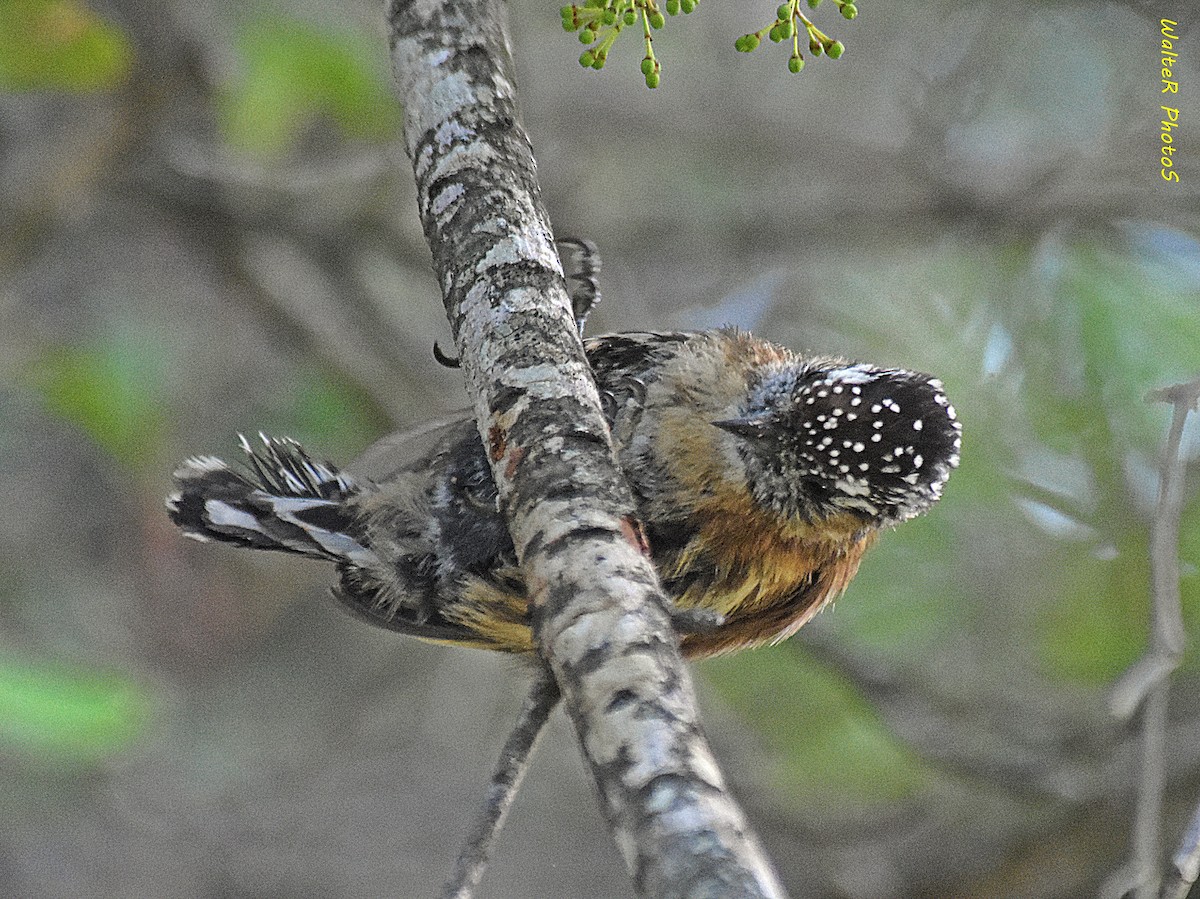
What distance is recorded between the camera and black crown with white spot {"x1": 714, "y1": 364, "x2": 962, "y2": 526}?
2727mm

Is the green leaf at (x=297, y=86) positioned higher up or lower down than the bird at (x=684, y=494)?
higher up

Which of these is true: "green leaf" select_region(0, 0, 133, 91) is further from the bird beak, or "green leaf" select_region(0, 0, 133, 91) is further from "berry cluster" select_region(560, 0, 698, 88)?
the bird beak

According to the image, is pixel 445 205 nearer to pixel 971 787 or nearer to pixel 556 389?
pixel 556 389

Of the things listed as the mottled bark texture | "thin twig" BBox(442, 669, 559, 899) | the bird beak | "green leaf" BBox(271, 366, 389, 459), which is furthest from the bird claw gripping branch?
"green leaf" BBox(271, 366, 389, 459)

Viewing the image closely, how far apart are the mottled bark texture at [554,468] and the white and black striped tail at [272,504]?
3.48ft

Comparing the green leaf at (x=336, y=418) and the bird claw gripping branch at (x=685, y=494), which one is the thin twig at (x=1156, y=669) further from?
the green leaf at (x=336, y=418)

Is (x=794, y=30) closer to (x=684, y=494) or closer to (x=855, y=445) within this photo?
(x=855, y=445)

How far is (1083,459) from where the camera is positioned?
4254 mm

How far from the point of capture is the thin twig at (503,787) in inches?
65.1

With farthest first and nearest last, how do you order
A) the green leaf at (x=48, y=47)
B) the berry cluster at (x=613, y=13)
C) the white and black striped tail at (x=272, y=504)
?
the green leaf at (x=48, y=47) < the white and black striped tail at (x=272, y=504) < the berry cluster at (x=613, y=13)

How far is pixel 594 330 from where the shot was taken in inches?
161

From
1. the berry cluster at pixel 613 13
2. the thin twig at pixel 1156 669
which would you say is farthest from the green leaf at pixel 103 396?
the thin twig at pixel 1156 669

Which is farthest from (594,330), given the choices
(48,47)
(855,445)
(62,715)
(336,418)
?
(62,715)

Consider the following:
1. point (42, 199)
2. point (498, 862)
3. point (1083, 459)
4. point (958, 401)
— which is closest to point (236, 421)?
point (42, 199)
